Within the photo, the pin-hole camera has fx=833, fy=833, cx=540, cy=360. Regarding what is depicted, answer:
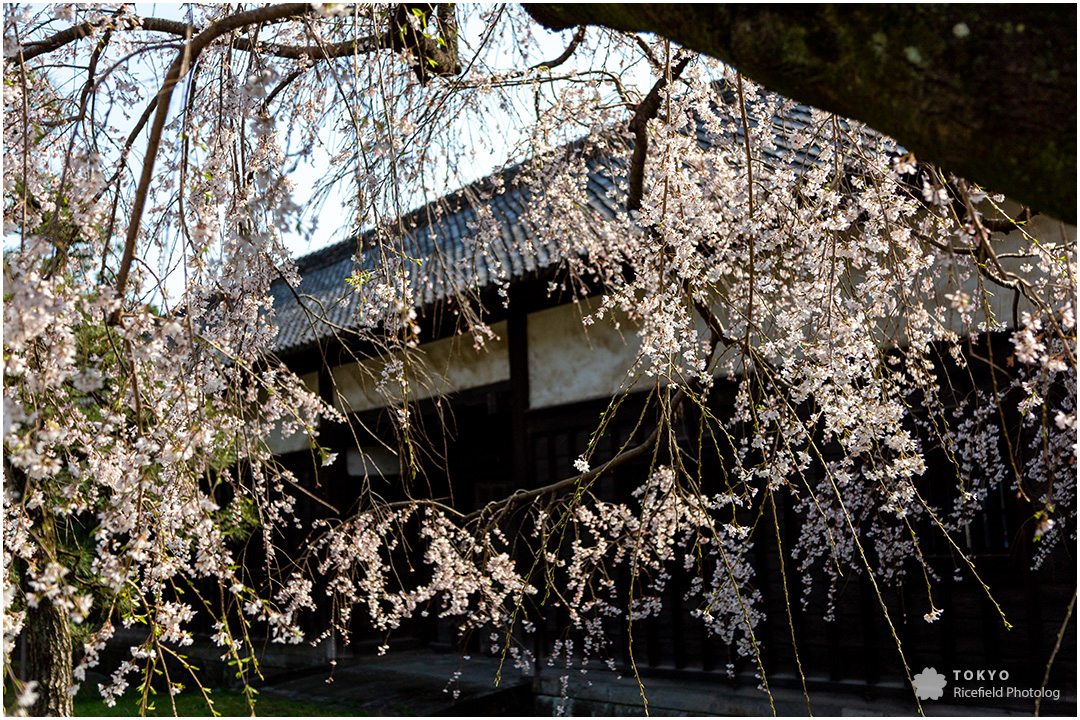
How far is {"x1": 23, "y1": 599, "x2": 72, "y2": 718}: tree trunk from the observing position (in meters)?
4.22

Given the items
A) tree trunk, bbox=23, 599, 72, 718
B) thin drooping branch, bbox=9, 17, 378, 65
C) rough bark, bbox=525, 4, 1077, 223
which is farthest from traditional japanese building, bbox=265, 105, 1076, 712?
rough bark, bbox=525, 4, 1077, 223

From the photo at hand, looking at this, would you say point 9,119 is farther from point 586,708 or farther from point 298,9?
point 586,708

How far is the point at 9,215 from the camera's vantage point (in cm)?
258

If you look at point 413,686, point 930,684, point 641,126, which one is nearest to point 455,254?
point 413,686

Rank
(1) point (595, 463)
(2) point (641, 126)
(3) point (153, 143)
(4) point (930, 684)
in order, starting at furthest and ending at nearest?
(1) point (595, 463), (4) point (930, 684), (2) point (641, 126), (3) point (153, 143)

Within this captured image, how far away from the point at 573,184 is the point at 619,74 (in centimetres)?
83

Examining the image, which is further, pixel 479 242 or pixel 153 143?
pixel 479 242

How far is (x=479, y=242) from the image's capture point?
187 inches

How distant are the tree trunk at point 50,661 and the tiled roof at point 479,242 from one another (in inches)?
76.7

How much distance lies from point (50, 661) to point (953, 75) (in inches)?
188

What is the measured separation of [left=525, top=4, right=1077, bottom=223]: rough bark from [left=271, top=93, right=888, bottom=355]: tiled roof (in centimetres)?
178

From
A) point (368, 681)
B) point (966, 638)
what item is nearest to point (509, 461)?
point (368, 681)

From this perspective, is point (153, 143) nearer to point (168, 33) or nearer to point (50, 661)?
point (168, 33)

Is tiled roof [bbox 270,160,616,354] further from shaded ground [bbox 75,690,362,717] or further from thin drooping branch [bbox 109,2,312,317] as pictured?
shaded ground [bbox 75,690,362,717]
